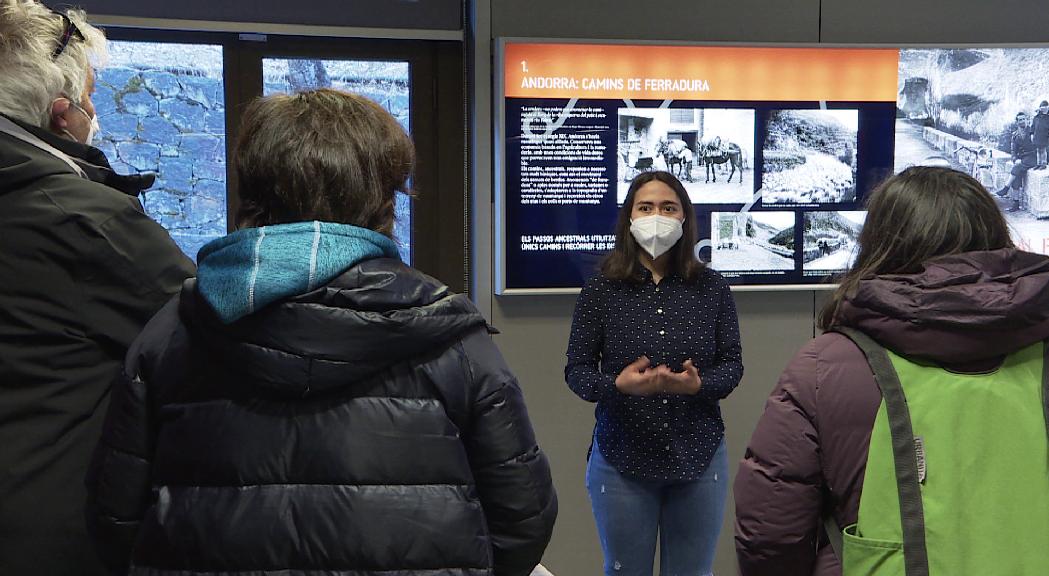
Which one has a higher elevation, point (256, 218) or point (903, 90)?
point (903, 90)

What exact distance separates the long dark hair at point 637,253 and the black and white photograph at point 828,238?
1.05 metres

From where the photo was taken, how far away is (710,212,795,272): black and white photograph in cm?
388

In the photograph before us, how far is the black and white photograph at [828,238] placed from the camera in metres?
3.95

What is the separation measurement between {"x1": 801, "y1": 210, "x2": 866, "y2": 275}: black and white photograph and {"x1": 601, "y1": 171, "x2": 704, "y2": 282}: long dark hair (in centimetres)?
105

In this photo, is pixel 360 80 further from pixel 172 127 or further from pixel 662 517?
pixel 662 517

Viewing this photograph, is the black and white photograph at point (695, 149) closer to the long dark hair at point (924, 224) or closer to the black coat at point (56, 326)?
the long dark hair at point (924, 224)

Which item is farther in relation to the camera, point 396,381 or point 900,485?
point 900,485

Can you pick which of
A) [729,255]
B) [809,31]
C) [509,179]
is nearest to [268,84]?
[509,179]

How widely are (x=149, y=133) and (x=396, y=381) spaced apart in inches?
113

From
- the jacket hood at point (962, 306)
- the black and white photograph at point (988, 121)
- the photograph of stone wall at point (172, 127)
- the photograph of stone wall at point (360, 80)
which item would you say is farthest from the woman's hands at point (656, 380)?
the photograph of stone wall at point (172, 127)

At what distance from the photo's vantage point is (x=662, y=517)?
2.90 metres

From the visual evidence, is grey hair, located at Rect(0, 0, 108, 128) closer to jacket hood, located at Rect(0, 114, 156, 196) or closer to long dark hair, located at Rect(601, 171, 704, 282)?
jacket hood, located at Rect(0, 114, 156, 196)

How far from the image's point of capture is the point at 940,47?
393cm

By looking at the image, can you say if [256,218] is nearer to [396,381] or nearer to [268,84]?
[396,381]
